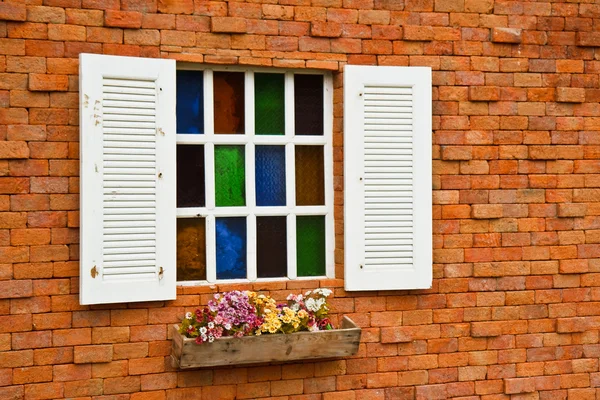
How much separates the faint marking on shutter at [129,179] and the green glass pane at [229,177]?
47cm

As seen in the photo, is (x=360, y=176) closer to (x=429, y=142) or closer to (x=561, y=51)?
(x=429, y=142)

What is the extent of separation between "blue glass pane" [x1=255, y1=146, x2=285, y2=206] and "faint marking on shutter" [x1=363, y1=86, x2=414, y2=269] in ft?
1.76

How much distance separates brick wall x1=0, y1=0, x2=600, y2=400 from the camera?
5059 millimetres

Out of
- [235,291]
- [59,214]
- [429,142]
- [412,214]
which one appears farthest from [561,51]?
[59,214]

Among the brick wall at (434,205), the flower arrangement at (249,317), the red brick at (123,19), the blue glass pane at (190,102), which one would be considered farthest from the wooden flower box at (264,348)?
the red brick at (123,19)

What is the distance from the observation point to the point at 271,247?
5602 millimetres

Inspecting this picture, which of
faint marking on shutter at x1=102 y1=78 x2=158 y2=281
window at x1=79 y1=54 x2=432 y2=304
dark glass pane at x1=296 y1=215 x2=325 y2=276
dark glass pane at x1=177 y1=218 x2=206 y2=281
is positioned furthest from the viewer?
dark glass pane at x1=296 y1=215 x2=325 y2=276

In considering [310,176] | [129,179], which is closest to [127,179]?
[129,179]

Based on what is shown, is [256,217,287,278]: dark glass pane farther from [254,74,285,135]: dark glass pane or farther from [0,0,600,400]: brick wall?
[254,74,285,135]: dark glass pane

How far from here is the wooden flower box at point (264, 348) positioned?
16.5ft

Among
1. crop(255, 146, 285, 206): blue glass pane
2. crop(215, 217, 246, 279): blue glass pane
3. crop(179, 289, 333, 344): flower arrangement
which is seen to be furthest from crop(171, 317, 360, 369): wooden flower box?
crop(255, 146, 285, 206): blue glass pane

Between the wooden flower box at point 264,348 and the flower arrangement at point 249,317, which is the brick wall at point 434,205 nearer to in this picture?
the flower arrangement at point 249,317

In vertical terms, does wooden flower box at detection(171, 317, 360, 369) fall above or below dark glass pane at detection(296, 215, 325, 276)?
below

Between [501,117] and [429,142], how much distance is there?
0.57 m
